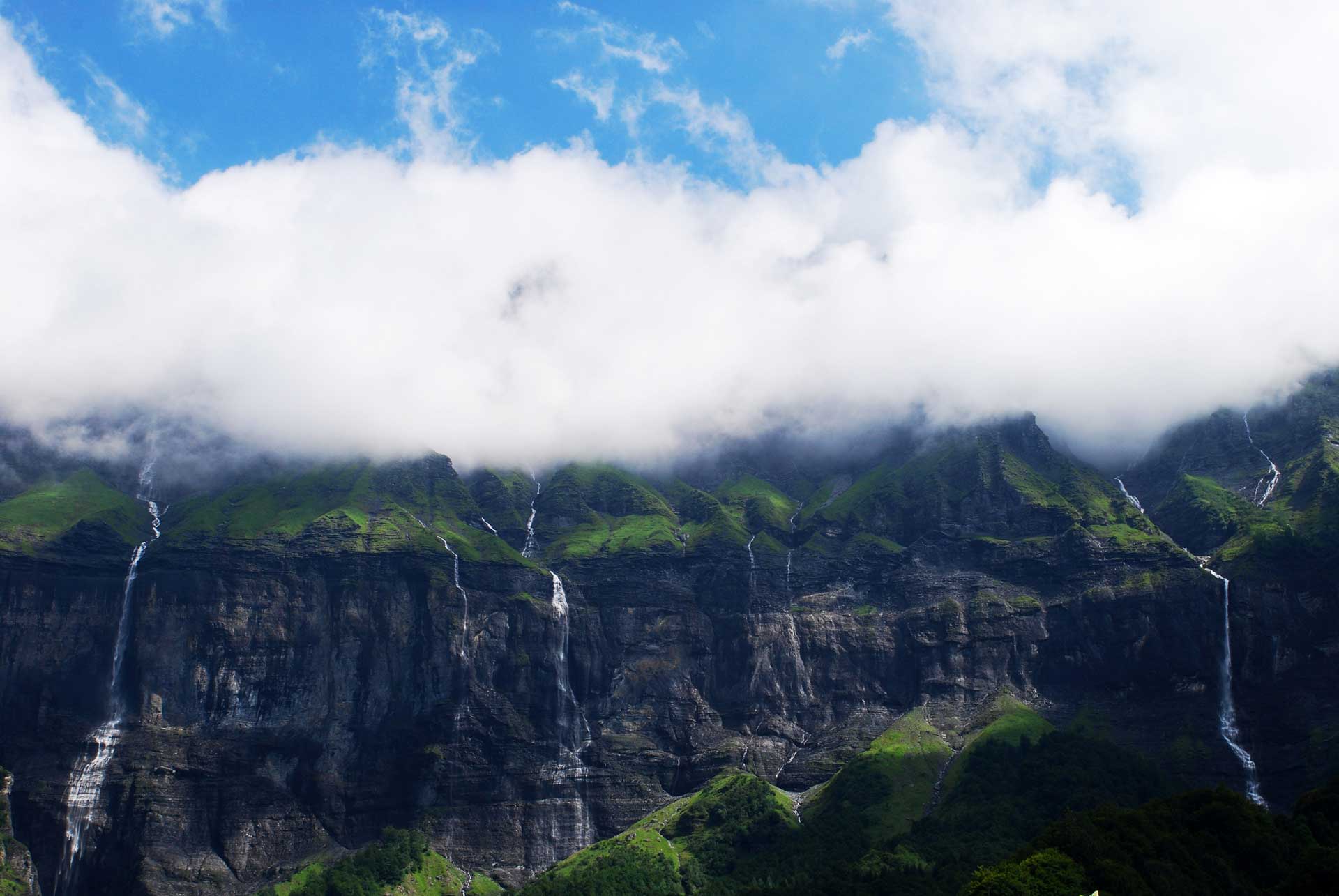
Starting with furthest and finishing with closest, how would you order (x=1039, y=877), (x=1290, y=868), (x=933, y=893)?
(x=933, y=893) → (x=1290, y=868) → (x=1039, y=877)

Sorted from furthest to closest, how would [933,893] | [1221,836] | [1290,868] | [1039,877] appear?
[933,893] → [1221,836] → [1290,868] → [1039,877]

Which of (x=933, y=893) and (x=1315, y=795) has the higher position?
(x=1315, y=795)

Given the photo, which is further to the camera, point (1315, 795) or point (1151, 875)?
point (1315, 795)

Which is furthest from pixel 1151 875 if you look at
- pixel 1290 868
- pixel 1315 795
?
pixel 1315 795

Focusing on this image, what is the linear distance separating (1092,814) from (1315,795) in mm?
34081

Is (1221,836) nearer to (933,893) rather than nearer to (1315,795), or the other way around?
(1315,795)

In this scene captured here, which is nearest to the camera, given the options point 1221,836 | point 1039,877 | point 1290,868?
point 1039,877

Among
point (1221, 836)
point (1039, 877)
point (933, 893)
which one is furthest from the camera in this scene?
point (933, 893)

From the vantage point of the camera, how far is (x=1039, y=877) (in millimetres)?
153250

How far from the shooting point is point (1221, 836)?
17600 centimetres

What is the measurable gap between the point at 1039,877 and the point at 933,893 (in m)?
46.5

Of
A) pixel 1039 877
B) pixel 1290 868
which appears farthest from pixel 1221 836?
pixel 1039 877

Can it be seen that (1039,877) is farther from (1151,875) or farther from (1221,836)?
(1221,836)

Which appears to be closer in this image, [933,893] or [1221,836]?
[1221,836]
